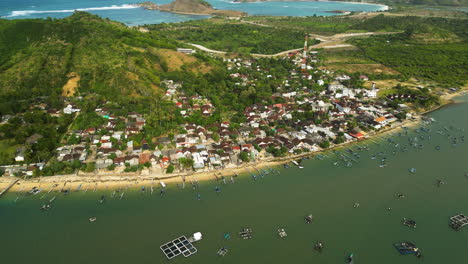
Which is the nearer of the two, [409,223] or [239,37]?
[409,223]

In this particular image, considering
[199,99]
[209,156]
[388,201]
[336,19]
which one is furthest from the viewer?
[336,19]

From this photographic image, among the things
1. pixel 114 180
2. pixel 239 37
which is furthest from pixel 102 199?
pixel 239 37

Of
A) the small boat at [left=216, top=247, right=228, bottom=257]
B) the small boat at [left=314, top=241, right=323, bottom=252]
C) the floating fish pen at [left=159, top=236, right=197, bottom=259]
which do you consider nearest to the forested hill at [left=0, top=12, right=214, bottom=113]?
the floating fish pen at [left=159, top=236, right=197, bottom=259]

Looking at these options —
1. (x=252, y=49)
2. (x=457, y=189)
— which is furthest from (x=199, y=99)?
(x=252, y=49)

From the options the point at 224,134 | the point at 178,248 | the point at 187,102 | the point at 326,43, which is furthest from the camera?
the point at 326,43

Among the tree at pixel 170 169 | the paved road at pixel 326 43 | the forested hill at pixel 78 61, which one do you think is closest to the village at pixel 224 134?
the tree at pixel 170 169

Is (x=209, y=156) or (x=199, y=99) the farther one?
(x=199, y=99)

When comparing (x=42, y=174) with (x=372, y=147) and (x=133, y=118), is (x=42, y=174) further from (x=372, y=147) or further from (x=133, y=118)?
(x=372, y=147)

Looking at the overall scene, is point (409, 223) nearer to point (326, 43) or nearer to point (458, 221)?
point (458, 221)
